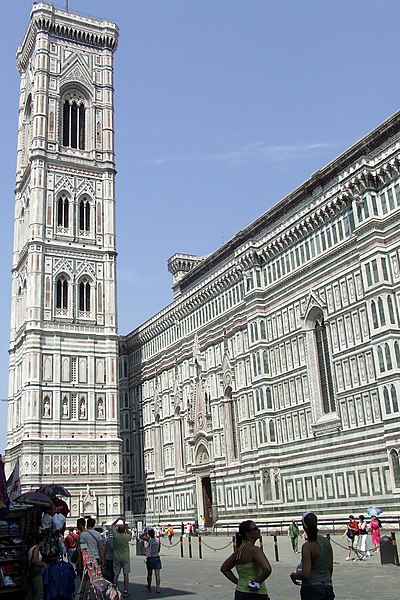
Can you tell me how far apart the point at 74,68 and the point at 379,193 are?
40.3 meters

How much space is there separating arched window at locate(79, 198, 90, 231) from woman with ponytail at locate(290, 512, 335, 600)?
55.4 meters

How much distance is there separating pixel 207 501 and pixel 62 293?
2202 centimetres

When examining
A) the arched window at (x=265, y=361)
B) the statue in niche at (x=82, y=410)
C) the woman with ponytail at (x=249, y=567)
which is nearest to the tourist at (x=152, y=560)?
the woman with ponytail at (x=249, y=567)

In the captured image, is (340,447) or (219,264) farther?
(219,264)

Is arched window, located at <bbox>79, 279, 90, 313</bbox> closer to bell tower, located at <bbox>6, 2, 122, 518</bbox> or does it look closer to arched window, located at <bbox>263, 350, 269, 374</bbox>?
bell tower, located at <bbox>6, 2, 122, 518</bbox>

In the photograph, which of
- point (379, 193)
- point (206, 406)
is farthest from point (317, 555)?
point (206, 406)

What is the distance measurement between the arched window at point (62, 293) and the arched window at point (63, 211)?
514cm

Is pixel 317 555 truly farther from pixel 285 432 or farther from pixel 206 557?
pixel 285 432

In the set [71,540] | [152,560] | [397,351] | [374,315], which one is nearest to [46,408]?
[374,315]

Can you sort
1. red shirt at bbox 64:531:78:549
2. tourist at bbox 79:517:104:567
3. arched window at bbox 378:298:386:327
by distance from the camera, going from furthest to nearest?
arched window at bbox 378:298:386:327 → red shirt at bbox 64:531:78:549 → tourist at bbox 79:517:104:567

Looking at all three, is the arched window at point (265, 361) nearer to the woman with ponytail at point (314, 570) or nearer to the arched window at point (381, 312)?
the arched window at point (381, 312)

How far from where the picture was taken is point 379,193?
3553cm

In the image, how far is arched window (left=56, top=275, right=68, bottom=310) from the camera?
58094mm

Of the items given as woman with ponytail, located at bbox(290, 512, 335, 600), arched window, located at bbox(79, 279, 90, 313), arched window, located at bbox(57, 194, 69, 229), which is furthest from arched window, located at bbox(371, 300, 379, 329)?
arched window, located at bbox(57, 194, 69, 229)
